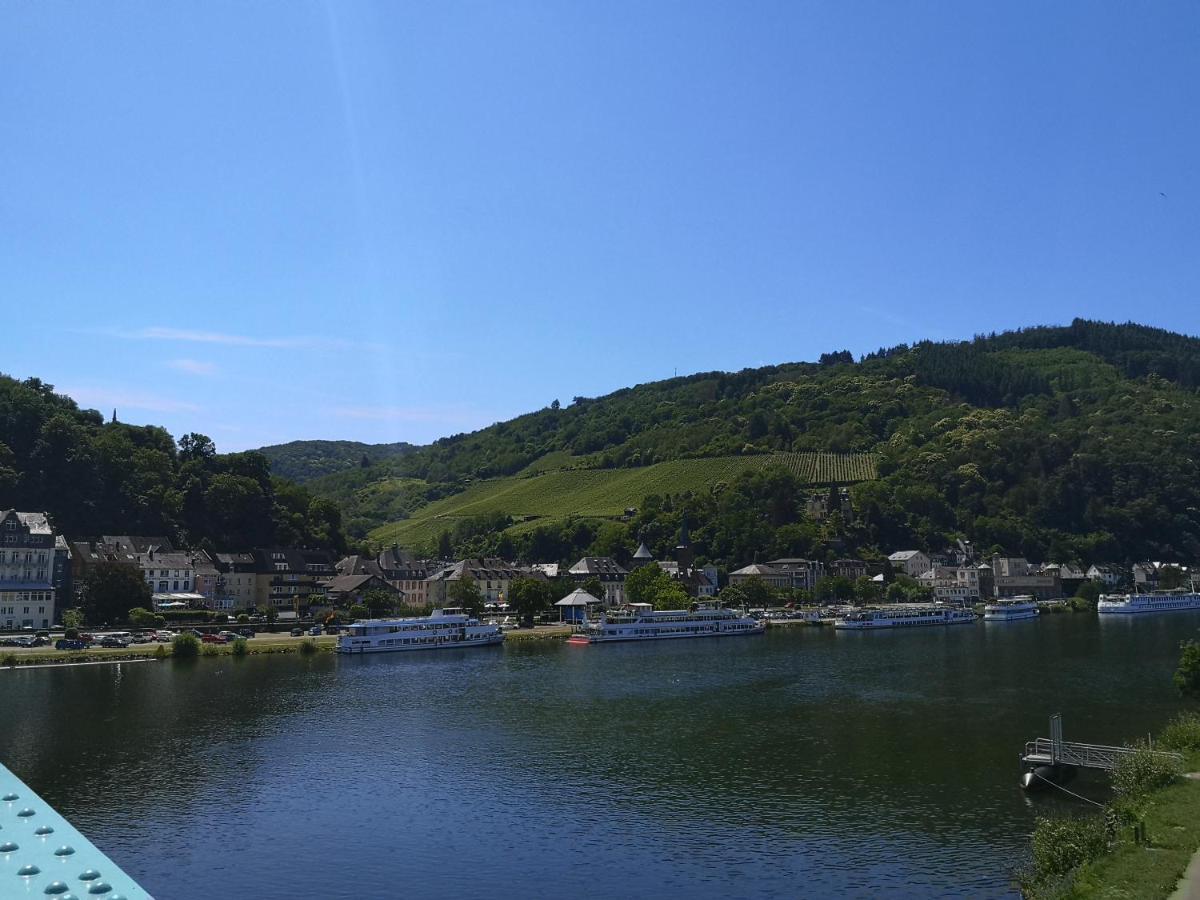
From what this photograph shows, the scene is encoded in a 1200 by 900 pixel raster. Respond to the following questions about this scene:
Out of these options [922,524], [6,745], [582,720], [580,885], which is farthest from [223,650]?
[922,524]

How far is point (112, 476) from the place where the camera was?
12019 cm

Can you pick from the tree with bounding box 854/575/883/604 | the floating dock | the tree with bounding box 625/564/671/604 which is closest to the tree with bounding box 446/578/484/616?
the tree with bounding box 625/564/671/604

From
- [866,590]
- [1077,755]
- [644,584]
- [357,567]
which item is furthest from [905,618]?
[1077,755]

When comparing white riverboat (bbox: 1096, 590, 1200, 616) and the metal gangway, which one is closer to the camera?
the metal gangway

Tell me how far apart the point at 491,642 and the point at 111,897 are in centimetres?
8865

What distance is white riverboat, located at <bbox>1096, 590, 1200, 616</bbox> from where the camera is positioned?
143m

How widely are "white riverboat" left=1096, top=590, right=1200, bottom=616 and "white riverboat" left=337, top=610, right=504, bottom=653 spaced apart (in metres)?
99.4

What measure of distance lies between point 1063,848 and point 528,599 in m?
96.8

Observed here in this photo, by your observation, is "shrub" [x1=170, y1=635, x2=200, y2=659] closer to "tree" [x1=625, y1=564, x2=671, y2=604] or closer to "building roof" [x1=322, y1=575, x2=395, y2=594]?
"building roof" [x1=322, y1=575, x2=395, y2=594]

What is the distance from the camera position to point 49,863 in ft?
39.0

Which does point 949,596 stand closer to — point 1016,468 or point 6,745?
point 1016,468

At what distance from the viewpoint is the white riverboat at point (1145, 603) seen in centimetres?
14262

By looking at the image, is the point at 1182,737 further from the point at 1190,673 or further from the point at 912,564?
the point at 912,564

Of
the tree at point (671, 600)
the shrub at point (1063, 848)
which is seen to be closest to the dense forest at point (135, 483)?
the tree at point (671, 600)
